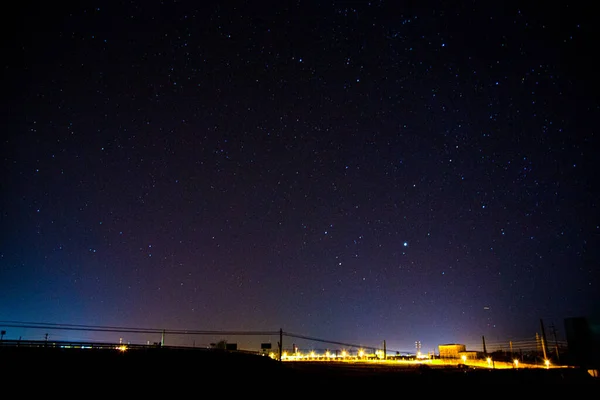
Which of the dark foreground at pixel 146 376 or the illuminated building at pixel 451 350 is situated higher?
the dark foreground at pixel 146 376

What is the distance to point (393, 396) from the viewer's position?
1192 cm

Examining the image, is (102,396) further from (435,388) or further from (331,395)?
(435,388)

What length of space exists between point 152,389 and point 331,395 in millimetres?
5335

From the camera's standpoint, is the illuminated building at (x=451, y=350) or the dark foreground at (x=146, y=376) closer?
the dark foreground at (x=146, y=376)

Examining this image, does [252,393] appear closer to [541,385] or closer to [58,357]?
[58,357]

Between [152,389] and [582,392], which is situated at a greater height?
[152,389]

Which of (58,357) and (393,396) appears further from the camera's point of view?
(393,396)

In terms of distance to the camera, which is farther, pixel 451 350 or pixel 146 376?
pixel 451 350

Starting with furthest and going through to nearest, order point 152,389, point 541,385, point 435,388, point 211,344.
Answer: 1. point 211,344
2. point 541,385
3. point 435,388
4. point 152,389

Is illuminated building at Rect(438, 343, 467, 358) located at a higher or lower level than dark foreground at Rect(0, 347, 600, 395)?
lower

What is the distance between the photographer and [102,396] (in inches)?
346

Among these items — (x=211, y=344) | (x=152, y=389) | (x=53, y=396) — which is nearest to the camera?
(x=53, y=396)

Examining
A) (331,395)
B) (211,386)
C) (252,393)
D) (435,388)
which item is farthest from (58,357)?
(435,388)

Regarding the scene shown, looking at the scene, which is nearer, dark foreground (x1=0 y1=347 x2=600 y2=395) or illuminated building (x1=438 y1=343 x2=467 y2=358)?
dark foreground (x1=0 y1=347 x2=600 y2=395)
